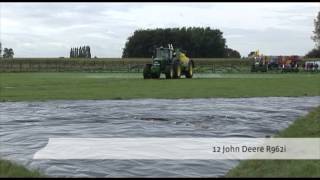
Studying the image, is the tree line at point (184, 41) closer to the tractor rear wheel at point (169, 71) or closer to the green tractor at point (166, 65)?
the green tractor at point (166, 65)

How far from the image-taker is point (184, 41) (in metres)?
126

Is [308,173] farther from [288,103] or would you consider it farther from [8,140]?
[288,103]

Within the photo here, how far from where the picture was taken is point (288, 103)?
18812 mm

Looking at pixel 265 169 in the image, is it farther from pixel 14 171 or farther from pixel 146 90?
pixel 146 90

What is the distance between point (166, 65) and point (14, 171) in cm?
3421

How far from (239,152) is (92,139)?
2.72 meters

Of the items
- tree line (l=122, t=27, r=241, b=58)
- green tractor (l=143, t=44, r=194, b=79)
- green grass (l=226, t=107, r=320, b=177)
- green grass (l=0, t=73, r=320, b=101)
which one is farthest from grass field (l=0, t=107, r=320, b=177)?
tree line (l=122, t=27, r=241, b=58)

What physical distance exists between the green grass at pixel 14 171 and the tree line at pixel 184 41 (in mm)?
115221

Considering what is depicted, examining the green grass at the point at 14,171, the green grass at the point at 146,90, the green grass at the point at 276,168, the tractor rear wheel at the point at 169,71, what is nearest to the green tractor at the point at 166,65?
the tractor rear wheel at the point at 169,71

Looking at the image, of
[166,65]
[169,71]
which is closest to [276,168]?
[169,71]

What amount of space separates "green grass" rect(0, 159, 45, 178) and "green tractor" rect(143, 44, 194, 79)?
32.8 metres

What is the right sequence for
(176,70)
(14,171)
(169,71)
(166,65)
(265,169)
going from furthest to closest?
(176,70)
(166,65)
(169,71)
(265,169)
(14,171)

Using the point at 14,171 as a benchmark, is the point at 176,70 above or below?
above

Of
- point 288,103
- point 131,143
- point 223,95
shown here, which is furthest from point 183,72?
point 131,143
